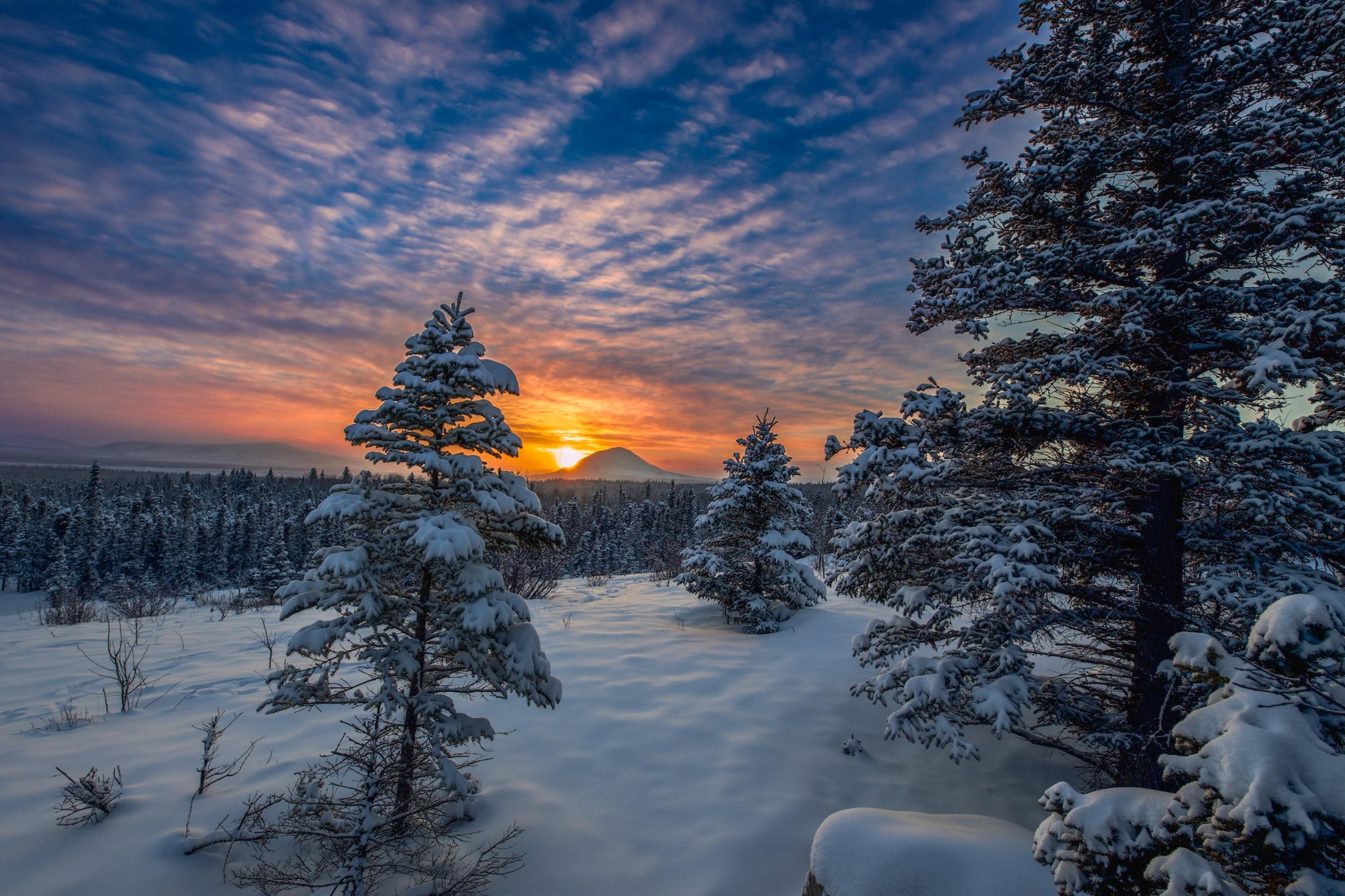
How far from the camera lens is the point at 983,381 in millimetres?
6703

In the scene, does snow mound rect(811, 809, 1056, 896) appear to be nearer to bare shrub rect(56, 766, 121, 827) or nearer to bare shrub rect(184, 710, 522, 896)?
bare shrub rect(184, 710, 522, 896)

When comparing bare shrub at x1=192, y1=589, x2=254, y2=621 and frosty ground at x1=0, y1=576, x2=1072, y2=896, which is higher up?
frosty ground at x1=0, y1=576, x2=1072, y2=896

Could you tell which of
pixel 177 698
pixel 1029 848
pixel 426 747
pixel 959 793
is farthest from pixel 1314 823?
pixel 177 698

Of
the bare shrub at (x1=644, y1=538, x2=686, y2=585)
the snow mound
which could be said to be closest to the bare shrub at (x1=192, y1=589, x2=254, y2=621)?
the bare shrub at (x1=644, y1=538, x2=686, y2=585)

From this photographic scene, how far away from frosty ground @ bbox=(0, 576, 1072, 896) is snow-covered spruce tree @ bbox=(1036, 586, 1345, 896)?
2.90 metres

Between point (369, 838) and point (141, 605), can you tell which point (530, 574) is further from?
point (369, 838)

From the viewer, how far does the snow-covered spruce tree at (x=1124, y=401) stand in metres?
4.47

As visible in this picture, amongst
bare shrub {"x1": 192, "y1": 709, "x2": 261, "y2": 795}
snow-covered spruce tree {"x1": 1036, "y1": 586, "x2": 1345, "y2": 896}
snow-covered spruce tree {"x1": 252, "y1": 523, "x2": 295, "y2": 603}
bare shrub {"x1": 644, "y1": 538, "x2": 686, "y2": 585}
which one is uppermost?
snow-covered spruce tree {"x1": 1036, "y1": 586, "x2": 1345, "y2": 896}

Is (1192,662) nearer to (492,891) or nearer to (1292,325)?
(1292,325)

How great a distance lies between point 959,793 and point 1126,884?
13.0ft

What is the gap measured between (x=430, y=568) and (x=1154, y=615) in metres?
7.17

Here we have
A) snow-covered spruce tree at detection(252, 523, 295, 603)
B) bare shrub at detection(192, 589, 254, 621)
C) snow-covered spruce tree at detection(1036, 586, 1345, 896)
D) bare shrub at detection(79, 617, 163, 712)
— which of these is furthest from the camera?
snow-covered spruce tree at detection(252, 523, 295, 603)

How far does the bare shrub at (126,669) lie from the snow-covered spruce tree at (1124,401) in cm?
956

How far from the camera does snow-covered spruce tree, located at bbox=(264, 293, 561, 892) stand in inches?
164
